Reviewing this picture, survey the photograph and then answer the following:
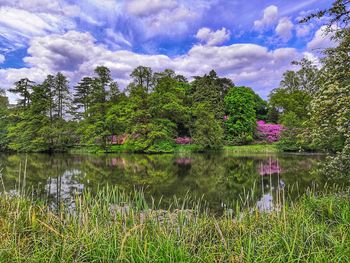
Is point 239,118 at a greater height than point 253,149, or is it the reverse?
point 239,118

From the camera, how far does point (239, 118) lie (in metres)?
38.1

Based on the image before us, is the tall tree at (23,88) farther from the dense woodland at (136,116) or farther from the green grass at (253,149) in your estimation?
the green grass at (253,149)

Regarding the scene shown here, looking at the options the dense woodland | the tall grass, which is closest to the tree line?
the dense woodland

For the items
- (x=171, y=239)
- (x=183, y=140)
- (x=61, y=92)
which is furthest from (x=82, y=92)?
(x=171, y=239)

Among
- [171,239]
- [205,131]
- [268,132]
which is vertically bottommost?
[171,239]

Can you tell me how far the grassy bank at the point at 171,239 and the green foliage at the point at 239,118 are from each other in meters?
32.3

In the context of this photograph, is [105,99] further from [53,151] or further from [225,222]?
[225,222]

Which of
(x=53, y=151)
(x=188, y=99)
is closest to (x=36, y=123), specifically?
(x=53, y=151)

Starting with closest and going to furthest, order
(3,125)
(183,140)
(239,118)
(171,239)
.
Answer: (171,239), (183,140), (3,125), (239,118)

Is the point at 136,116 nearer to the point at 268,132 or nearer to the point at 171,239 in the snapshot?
the point at 268,132

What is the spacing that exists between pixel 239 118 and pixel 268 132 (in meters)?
4.82

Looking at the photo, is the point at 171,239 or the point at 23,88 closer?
the point at 171,239

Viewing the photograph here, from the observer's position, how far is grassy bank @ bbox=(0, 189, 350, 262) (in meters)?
2.81

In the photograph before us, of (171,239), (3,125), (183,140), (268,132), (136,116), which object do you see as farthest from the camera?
(268,132)
